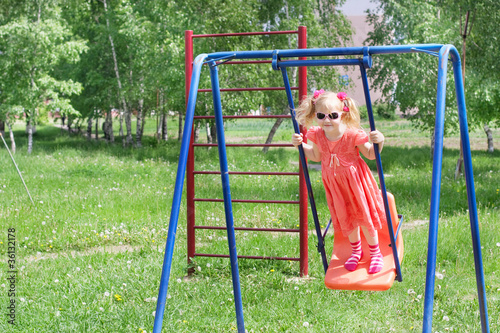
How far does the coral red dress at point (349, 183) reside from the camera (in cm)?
322

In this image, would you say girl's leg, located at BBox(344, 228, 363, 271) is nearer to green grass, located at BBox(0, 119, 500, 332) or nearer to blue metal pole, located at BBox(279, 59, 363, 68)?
green grass, located at BBox(0, 119, 500, 332)

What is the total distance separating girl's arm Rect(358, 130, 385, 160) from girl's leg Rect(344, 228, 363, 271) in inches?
21.0

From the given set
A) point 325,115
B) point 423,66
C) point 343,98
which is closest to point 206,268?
point 325,115

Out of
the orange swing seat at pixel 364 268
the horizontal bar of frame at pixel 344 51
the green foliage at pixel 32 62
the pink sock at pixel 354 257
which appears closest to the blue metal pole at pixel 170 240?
the horizontal bar of frame at pixel 344 51

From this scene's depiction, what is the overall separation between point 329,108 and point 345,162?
1.17 ft

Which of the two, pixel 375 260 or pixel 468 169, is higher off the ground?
pixel 468 169

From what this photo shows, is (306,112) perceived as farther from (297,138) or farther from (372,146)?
(372,146)

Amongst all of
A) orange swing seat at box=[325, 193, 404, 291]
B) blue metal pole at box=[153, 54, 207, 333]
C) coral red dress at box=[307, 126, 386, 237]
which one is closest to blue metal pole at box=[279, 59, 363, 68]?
coral red dress at box=[307, 126, 386, 237]

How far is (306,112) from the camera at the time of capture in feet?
10.8

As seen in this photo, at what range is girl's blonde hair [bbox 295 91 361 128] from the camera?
3156 millimetres

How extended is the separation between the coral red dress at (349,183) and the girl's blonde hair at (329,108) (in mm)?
64

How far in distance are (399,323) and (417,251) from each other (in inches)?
61.2

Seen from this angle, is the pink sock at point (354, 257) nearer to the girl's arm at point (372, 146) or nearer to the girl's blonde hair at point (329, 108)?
the girl's arm at point (372, 146)

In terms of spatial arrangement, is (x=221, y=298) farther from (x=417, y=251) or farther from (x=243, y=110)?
(x=243, y=110)
